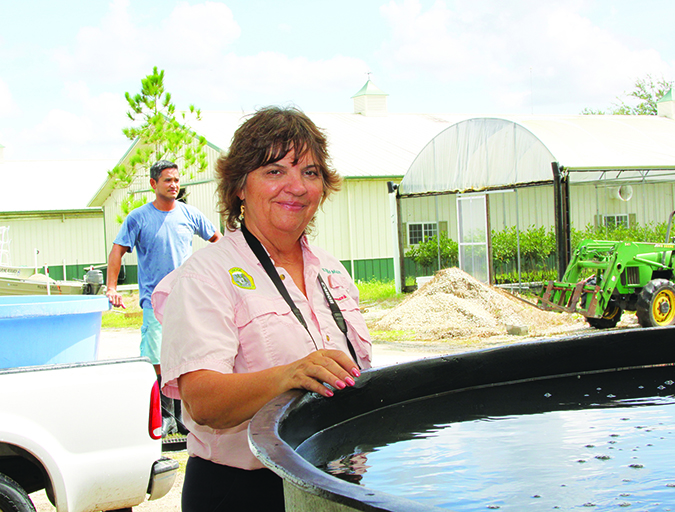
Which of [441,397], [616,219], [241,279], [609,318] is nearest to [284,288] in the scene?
[241,279]

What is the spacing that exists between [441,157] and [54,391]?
1705 centimetres

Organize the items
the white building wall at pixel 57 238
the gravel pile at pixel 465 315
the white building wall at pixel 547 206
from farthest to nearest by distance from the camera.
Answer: the white building wall at pixel 57 238
the white building wall at pixel 547 206
the gravel pile at pixel 465 315

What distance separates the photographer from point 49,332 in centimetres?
347

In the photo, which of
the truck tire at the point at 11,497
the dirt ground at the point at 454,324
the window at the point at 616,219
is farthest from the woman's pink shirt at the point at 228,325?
the window at the point at 616,219

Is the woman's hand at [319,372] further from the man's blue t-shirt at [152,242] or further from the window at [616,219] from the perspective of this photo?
the window at [616,219]

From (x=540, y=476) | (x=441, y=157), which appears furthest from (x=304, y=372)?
(x=441, y=157)

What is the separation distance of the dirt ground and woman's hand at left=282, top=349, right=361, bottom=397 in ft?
→ 27.8

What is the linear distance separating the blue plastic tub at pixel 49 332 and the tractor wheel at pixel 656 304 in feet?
33.3

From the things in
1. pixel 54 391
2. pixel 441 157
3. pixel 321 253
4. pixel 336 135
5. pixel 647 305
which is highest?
pixel 336 135

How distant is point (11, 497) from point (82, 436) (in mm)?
375

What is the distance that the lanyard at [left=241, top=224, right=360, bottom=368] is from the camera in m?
2.00

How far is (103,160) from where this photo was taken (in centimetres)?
3816

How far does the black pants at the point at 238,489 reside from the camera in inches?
76.5

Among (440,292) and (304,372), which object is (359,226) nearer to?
(440,292)
